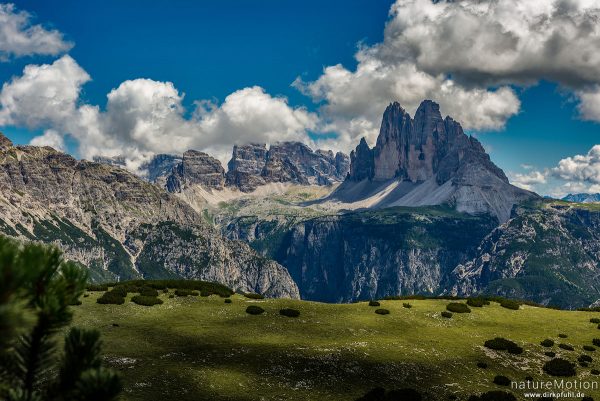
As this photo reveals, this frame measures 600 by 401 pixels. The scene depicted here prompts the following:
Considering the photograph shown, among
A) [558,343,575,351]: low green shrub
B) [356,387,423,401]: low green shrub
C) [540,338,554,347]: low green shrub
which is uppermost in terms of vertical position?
[540,338,554,347]: low green shrub

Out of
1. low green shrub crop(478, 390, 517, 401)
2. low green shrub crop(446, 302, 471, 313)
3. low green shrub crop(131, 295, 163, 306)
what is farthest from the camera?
low green shrub crop(446, 302, 471, 313)

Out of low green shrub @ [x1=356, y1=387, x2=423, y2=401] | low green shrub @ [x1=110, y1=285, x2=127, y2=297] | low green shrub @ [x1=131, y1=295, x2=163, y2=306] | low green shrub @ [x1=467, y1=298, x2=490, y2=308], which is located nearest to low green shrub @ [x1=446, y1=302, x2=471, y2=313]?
low green shrub @ [x1=467, y1=298, x2=490, y2=308]

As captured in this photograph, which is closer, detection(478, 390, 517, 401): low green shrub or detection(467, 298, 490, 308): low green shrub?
detection(478, 390, 517, 401): low green shrub

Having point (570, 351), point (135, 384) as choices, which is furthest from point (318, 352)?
point (570, 351)

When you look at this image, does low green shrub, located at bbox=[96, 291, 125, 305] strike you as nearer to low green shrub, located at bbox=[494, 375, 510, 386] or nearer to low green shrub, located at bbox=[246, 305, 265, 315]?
low green shrub, located at bbox=[246, 305, 265, 315]

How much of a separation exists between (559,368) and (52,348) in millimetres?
41618

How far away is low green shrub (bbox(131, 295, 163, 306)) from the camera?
5253cm

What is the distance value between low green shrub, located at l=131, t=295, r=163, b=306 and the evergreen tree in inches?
1637

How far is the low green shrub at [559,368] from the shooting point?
4222 cm

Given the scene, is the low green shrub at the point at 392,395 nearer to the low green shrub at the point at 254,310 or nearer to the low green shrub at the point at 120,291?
the low green shrub at the point at 254,310

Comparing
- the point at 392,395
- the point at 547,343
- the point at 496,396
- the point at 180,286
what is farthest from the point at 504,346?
the point at 180,286

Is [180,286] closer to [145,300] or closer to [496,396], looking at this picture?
[145,300]

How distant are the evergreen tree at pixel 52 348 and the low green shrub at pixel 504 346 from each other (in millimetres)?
41128

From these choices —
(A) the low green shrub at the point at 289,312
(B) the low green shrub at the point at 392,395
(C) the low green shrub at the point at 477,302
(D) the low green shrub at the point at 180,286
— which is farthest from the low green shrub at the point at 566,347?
(D) the low green shrub at the point at 180,286
